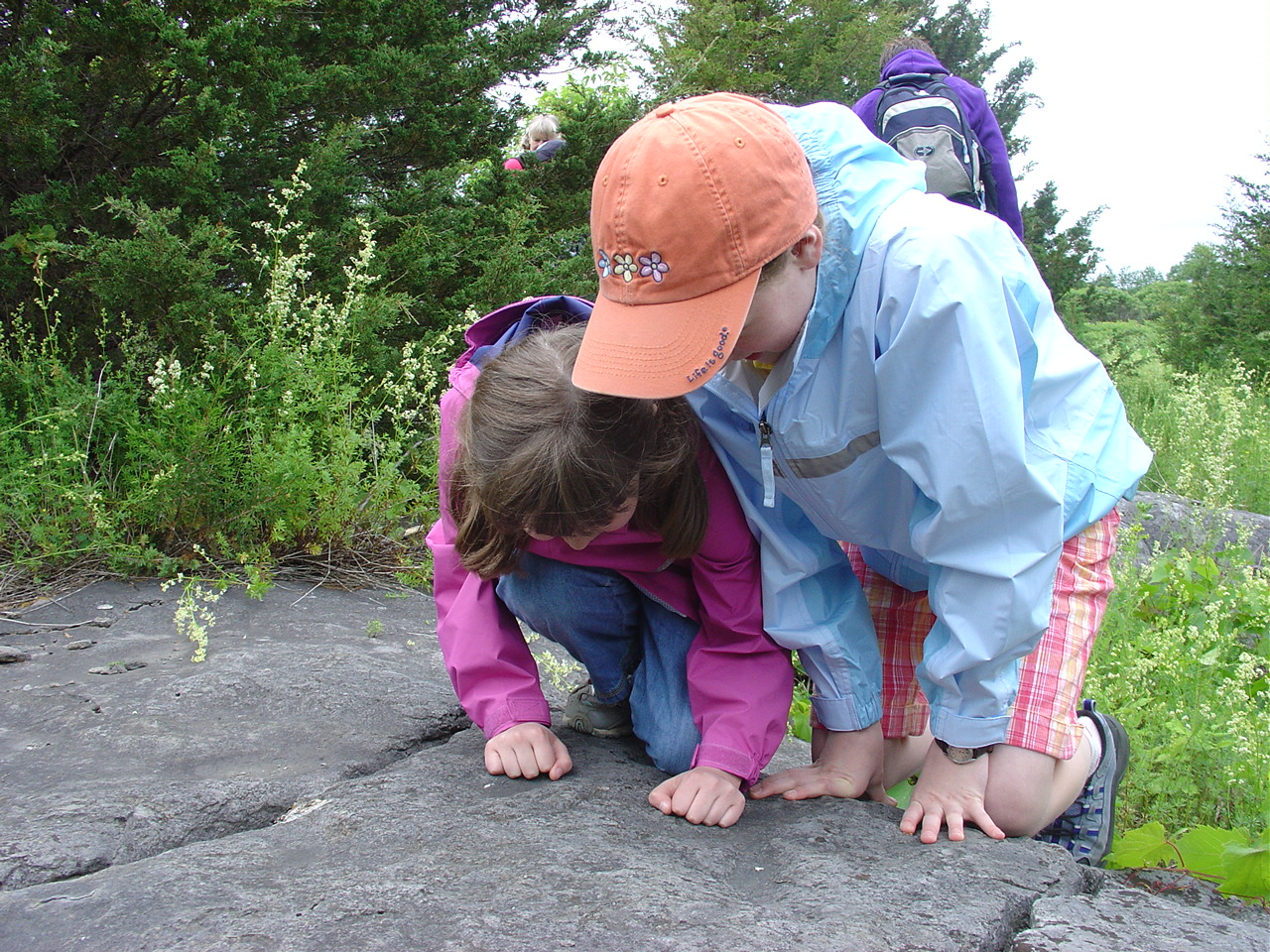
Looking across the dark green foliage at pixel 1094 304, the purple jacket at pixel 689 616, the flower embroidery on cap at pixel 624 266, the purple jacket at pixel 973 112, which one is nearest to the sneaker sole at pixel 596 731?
the purple jacket at pixel 689 616

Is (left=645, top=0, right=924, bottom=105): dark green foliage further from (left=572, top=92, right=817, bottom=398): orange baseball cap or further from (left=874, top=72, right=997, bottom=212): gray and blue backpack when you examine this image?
(left=572, top=92, right=817, bottom=398): orange baseball cap

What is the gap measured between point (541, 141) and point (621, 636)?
5106 mm

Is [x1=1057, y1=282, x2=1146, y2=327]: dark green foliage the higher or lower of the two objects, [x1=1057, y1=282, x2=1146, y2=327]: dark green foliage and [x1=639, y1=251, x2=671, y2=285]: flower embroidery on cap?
the higher

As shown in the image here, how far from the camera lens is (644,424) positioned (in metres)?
1.74

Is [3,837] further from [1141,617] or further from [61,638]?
A: [1141,617]

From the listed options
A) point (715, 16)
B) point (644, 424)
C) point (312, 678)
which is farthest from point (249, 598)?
point (715, 16)

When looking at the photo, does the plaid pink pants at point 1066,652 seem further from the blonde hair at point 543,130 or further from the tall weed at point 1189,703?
the blonde hair at point 543,130

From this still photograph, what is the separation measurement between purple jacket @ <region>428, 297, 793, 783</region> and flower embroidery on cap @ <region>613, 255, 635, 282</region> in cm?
50

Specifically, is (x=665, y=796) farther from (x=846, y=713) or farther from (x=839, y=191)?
(x=839, y=191)

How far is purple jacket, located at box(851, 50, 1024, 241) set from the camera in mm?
3857

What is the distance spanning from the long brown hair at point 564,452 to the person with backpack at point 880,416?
128 millimetres

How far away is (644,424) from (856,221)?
48 cm

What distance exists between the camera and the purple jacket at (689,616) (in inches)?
77.6

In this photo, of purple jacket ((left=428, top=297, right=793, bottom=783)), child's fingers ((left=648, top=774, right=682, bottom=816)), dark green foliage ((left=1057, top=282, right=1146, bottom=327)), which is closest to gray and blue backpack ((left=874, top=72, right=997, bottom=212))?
purple jacket ((left=428, top=297, right=793, bottom=783))
